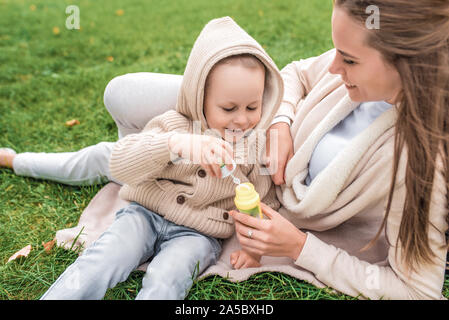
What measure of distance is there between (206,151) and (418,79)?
778mm

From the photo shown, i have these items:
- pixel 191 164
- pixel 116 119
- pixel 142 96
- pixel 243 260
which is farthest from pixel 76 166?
pixel 243 260

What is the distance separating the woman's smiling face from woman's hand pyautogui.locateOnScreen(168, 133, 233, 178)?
1.74 ft

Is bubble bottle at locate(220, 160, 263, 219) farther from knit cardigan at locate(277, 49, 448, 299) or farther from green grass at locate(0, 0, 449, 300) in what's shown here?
green grass at locate(0, 0, 449, 300)

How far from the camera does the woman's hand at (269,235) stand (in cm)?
172

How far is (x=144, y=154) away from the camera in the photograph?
1746 mm

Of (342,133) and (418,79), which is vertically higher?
(418,79)

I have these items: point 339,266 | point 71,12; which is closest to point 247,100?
point 339,266

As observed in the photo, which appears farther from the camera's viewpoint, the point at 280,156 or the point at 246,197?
the point at 280,156

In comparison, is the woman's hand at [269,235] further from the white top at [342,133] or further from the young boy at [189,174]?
the white top at [342,133]

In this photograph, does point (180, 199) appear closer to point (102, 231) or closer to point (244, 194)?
point (244, 194)

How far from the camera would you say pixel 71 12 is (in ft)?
20.1

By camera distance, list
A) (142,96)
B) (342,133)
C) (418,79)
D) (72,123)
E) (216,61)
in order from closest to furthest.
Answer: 1. (418,79)
2. (216,61)
3. (342,133)
4. (142,96)
5. (72,123)

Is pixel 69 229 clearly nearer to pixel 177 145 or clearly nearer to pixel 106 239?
pixel 106 239

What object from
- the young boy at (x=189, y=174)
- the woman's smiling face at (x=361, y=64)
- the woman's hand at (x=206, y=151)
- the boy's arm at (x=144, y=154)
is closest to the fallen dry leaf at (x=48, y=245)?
the young boy at (x=189, y=174)
